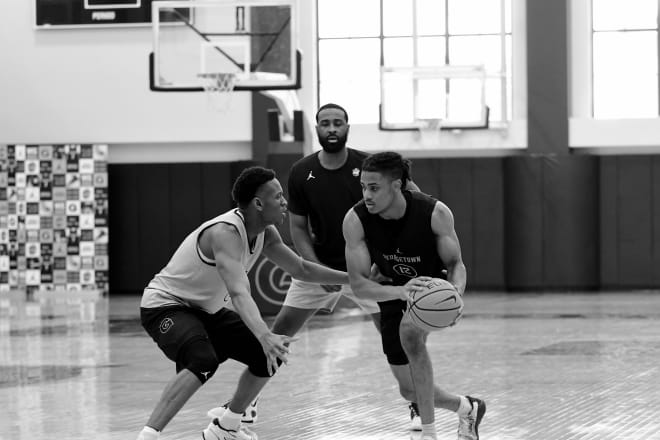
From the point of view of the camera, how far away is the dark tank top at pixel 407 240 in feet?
21.5

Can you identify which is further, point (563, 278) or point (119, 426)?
point (563, 278)

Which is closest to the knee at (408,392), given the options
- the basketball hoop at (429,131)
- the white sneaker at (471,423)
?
the white sneaker at (471,423)

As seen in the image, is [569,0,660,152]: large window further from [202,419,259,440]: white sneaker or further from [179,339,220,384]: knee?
[179,339,220,384]: knee

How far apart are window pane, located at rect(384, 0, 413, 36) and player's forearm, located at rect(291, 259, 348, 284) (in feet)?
58.5

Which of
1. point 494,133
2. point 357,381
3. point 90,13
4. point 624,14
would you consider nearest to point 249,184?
point 357,381

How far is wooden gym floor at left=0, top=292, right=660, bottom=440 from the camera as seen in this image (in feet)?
24.7

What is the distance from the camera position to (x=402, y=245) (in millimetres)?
6559

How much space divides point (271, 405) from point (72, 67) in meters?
17.6

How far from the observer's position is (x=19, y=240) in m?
24.5

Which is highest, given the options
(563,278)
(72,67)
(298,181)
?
(72,67)

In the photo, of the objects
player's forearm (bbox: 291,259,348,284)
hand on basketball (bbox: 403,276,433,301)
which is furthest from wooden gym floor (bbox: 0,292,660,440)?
hand on basketball (bbox: 403,276,433,301)

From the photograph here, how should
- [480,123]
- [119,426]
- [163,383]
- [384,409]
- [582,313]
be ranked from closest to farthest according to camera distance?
[119,426] → [384,409] → [163,383] → [582,313] → [480,123]

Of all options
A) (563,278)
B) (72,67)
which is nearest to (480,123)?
(563,278)

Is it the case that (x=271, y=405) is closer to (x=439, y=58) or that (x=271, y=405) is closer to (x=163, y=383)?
(x=163, y=383)
